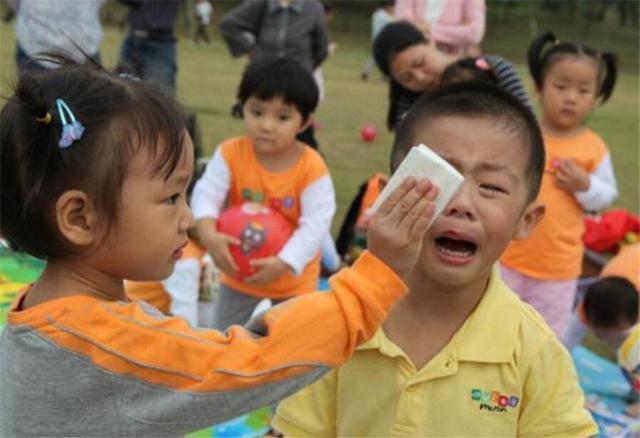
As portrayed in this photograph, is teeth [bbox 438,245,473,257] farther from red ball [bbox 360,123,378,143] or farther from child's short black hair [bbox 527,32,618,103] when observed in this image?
red ball [bbox 360,123,378,143]

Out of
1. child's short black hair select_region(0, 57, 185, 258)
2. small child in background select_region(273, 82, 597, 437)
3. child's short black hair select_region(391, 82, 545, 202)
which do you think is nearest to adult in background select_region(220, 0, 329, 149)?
child's short black hair select_region(391, 82, 545, 202)

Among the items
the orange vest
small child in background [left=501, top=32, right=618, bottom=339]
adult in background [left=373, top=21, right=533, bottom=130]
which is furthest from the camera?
the orange vest

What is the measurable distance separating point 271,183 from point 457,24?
2.14m

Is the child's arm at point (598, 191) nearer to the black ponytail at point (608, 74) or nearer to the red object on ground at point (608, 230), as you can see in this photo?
the black ponytail at point (608, 74)

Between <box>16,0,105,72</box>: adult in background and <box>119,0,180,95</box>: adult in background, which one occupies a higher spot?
<box>16,0,105,72</box>: adult in background

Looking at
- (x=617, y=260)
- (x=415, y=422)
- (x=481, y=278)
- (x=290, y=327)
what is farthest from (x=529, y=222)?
(x=617, y=260)

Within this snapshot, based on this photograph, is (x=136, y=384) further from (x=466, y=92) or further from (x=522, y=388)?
(x=466, y=92)

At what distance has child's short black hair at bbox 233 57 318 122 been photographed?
3.61 m

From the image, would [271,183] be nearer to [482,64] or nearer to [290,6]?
[482,64]

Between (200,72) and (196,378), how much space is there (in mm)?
14384

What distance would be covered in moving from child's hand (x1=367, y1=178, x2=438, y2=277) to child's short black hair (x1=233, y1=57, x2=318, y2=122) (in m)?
2.18

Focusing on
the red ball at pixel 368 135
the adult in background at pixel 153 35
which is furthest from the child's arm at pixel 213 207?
the red ball at pixel 368 135

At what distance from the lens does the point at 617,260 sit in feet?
15.5

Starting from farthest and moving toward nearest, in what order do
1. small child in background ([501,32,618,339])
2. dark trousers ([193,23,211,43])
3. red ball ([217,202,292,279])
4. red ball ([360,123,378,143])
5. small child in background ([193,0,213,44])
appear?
dark trousers ([193,23,211,43]), small child in background ([193,0,213,44]), red ball ([360,123,378,143]), small child in background ([501,32,618,339]), red ball ([217,202,292,279])
